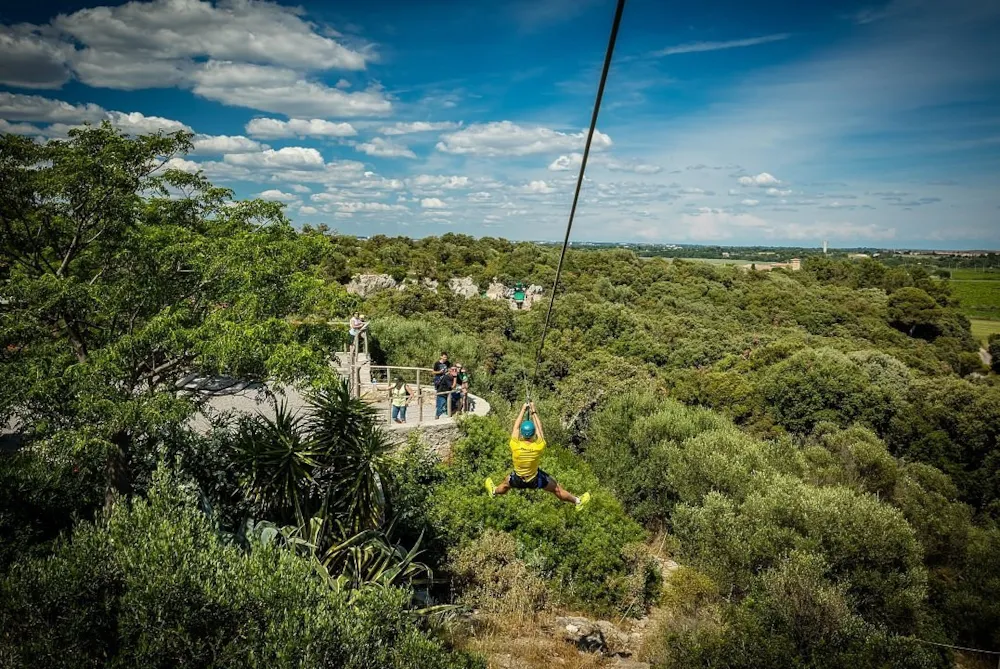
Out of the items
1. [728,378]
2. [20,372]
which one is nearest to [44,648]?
[20,372]

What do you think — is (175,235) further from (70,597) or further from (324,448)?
(70,597)

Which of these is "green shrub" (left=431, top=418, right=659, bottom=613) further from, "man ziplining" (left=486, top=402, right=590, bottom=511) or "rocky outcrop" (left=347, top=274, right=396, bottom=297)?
"rocky outcrop" (left=347, top=274, right=396, bottom=297)

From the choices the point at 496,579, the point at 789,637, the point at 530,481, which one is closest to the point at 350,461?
the point at 530,481

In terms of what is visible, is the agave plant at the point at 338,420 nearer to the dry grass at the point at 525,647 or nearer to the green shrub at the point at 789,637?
the dry grass at the point at 525,647

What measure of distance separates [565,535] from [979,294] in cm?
7629

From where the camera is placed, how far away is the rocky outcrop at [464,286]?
51031mm

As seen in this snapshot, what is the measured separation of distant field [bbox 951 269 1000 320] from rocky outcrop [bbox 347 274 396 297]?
179 ft

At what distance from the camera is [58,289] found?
9609mm

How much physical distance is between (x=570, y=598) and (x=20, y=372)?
1210cm

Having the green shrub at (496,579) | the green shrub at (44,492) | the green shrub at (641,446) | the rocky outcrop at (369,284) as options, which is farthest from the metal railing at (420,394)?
the rocky outcrop at (369,284)

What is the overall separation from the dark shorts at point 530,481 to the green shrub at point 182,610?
250 centimetres

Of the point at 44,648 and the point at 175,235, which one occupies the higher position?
the point at 175,235

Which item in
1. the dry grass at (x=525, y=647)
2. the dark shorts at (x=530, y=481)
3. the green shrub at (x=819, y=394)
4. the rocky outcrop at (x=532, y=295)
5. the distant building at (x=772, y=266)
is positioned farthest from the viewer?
the distant building at (x=772, y=266)

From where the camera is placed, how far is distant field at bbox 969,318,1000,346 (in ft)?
160
